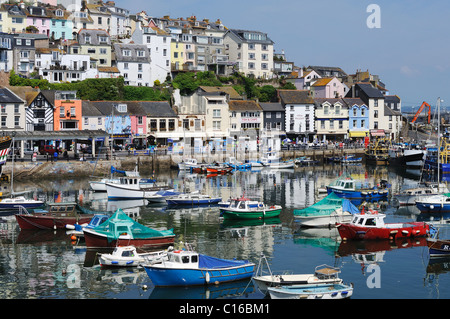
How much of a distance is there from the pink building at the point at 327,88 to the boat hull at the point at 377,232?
256ft

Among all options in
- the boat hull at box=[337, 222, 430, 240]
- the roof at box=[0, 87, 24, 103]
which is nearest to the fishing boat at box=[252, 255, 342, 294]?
the boat hull at box=[337, 222, 430, 240]

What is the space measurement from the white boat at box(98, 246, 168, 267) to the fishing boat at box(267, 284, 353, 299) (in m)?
7.86

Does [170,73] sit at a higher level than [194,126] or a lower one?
higher

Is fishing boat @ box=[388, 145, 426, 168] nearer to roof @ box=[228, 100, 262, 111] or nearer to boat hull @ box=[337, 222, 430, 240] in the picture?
roof @ box=[228, 100, 262, 111]

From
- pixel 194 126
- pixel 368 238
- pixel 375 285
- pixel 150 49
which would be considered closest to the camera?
pixel 375 285

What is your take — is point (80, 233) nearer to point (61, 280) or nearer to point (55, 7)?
point (61, 280)

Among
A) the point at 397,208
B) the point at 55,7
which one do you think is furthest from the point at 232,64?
the point at 397,208

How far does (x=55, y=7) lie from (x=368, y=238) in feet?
341

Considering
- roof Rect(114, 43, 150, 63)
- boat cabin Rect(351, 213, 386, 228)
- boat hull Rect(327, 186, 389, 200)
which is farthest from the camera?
roof Rect(114, 43, 150, 63)

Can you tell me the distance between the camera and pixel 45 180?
7250cm

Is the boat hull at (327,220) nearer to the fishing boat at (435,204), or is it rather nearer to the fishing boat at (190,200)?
the fishing boat at (435,204)

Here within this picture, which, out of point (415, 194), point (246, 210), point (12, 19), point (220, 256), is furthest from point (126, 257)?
point (12, 19)

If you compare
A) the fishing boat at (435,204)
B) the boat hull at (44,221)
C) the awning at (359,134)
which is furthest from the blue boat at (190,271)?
the awning at (359,134)

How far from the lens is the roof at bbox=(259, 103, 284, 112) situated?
10638 cm
